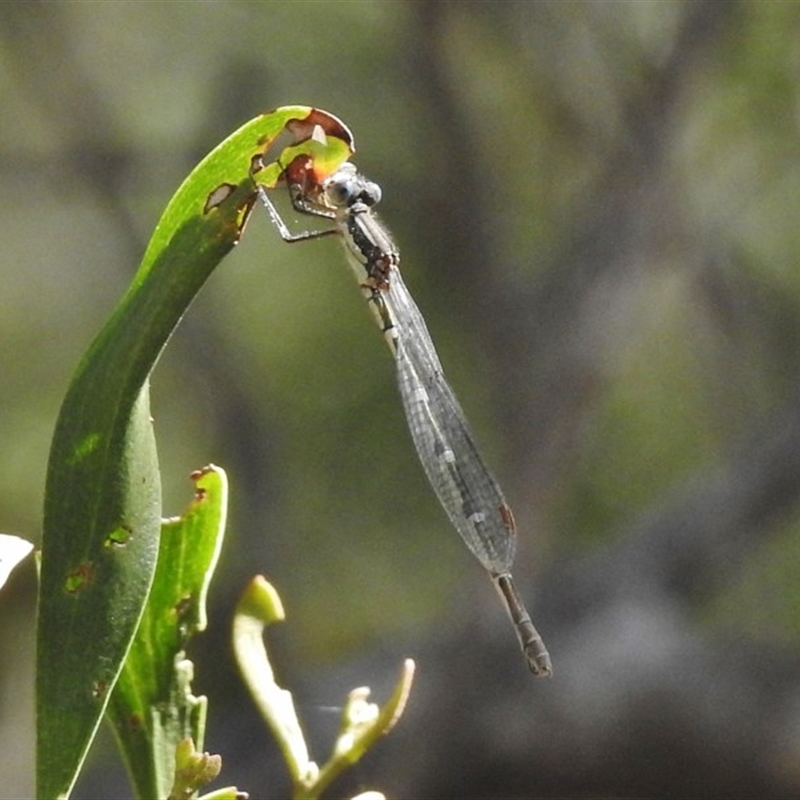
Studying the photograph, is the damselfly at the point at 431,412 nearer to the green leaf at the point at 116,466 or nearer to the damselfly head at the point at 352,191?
the damselfly head at the point at 352,191

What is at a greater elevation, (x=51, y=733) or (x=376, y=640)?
(x=376, y=640)

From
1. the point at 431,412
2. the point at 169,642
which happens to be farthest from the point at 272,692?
the point at 431,412

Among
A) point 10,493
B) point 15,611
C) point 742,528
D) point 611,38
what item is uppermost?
point 611,38

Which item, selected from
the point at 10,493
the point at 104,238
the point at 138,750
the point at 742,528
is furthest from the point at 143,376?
the point at 104,238

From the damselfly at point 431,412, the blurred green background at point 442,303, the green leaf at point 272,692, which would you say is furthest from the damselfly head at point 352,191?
the blurred green background at point 442,303

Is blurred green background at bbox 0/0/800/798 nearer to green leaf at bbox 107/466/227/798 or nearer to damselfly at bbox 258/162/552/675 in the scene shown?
damselfly at bbox 258/162/552/675

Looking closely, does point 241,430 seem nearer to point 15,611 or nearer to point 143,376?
point 15,611

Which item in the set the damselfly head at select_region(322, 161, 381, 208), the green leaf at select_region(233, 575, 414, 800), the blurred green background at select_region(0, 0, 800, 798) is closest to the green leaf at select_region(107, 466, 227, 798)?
the green leaf at select_region(233, 575, 414, 800)
